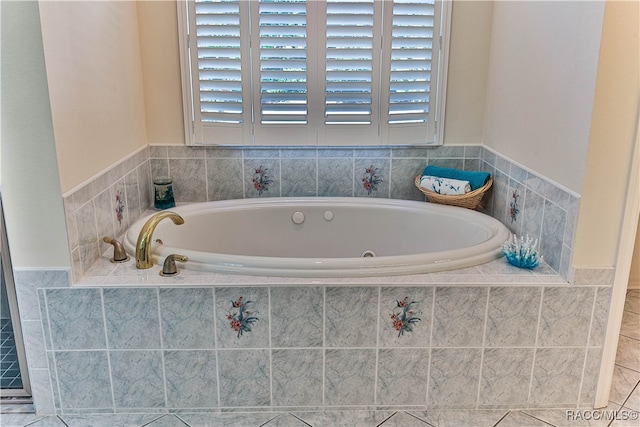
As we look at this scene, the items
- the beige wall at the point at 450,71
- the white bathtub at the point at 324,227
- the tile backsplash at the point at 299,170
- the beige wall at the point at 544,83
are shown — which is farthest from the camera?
the tile backsplash at the point at 299,170

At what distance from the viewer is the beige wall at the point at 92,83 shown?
1786mm

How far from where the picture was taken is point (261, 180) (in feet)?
9.43

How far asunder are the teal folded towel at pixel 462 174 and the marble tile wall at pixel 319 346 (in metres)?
0.86

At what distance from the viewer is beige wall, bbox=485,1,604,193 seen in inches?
72.2

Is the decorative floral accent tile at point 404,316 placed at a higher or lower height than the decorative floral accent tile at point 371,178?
lower

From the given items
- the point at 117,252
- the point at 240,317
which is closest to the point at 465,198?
the point at 240,317

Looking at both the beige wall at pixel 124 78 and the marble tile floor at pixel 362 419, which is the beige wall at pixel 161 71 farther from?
the marble tile floor at pixel 362 419

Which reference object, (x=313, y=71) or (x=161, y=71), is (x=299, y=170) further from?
(x=161, y=71)

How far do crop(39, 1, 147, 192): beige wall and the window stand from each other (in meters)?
0.27

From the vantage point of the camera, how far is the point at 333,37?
2.64 m

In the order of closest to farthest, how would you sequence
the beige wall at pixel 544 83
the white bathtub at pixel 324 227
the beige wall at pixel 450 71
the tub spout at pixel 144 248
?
the beige wall at pixel 544 83, the tub spout at pixel 144 248, the white bathtub at pixel 324 227, the beige wall at pixel 450 71

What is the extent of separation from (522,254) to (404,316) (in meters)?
Result: 0.51

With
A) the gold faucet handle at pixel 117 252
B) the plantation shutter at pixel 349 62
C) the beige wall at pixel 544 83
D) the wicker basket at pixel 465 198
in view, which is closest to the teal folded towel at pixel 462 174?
the wicker basket at pixel 465 198

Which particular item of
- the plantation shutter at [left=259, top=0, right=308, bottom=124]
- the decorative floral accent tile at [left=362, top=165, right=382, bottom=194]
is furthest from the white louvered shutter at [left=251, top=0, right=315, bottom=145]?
the decorative floral accent tile at [left=362, top=165, right=382, bottom=194]
